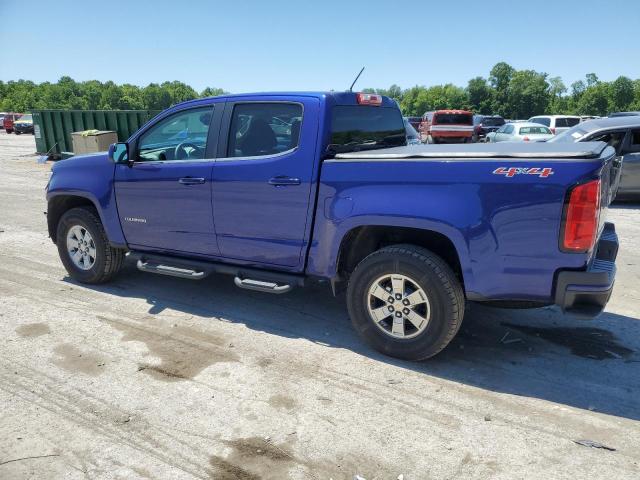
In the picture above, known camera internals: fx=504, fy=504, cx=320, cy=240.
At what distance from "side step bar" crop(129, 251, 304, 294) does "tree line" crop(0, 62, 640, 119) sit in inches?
2061

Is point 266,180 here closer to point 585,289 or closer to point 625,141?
point 585,289

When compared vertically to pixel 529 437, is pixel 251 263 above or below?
above

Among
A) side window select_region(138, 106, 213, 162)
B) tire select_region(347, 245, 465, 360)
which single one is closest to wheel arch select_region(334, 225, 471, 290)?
tire select_region(347, 245, 465, 360)

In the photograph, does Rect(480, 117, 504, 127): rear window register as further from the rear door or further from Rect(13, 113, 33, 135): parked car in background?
Rect(13, 113, 33, 135): parked car in background

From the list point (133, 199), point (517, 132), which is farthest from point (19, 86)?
point (133, 199)

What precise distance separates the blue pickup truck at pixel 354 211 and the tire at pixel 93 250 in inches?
0.7

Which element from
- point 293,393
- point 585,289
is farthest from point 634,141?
point 293,393

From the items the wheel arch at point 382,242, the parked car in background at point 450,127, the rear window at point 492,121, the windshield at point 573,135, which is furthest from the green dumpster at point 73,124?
the rear window at point 492,121

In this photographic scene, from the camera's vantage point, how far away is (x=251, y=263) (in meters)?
4.43

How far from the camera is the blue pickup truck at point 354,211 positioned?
314 cm

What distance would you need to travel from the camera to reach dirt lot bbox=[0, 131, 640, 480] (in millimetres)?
2727

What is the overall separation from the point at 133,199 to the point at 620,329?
15.1 feet

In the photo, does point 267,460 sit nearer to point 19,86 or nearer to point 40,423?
point 40,423

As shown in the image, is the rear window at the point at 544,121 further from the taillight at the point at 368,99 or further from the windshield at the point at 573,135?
the taillight at the point at 368,99
